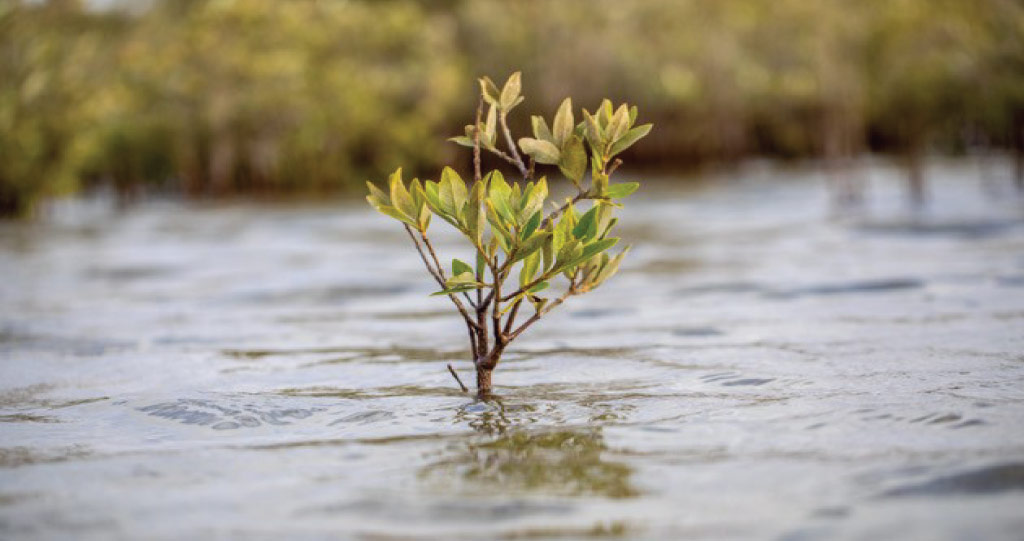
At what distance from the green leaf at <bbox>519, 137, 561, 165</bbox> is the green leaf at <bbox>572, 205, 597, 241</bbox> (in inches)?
9.8

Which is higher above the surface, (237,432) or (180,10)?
(180,10)

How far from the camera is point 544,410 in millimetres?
4922

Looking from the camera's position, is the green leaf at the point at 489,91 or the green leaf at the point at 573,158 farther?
the green leaf at the point at 573,158

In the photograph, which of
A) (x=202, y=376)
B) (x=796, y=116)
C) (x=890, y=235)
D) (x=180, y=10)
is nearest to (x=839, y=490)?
(x=202, y=376)

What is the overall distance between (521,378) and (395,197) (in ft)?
4.38

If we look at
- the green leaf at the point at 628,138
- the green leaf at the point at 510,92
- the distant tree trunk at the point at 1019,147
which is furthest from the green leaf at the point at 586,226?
the distant tree trunk at the point at 1019,147

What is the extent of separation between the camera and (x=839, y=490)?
3.58m

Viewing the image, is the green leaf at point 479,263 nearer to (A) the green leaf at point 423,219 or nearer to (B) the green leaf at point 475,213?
(B) the green leaf at point 475,213

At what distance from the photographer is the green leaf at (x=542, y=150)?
189 inches

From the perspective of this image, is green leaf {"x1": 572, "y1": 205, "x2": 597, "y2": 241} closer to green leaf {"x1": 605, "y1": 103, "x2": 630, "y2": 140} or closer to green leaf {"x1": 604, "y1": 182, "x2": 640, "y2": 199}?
green leaf {"x1": 604, "y1": 182, "x2": 640, "y2": 199}

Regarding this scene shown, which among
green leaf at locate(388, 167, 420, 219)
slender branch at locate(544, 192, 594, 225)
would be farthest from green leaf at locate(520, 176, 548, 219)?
green leaf at locate(388, 167, 420, 219)

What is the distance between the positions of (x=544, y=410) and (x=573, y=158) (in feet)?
3.08

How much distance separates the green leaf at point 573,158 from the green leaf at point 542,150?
0.03 m

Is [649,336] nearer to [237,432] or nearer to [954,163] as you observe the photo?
[237,432]
